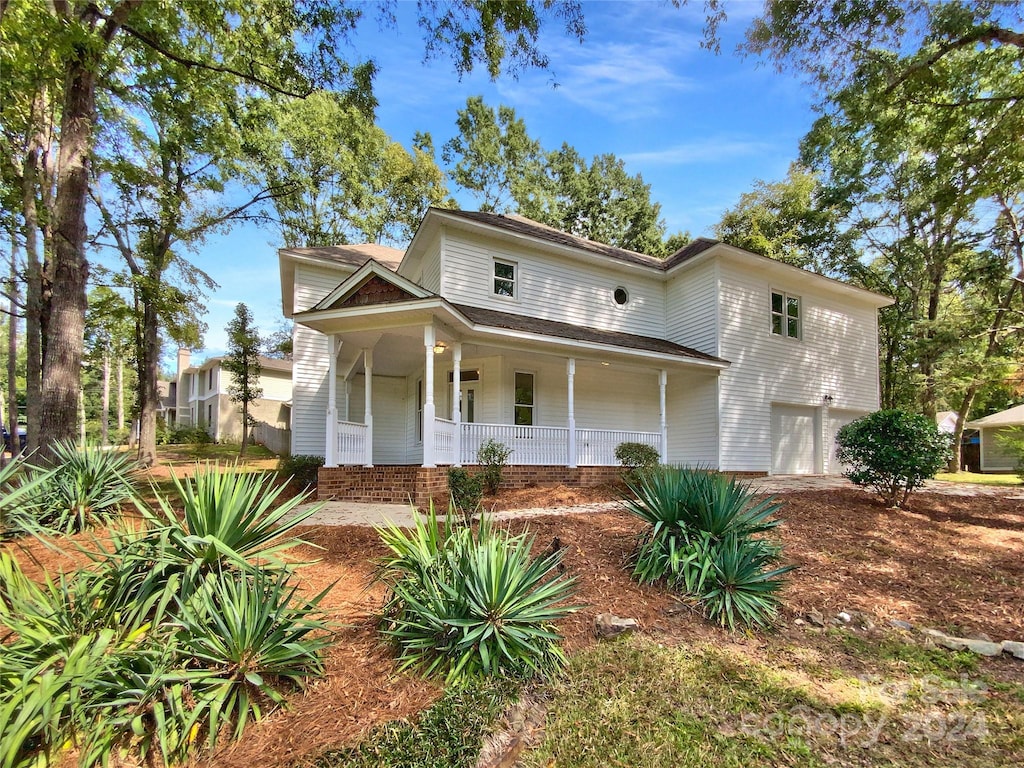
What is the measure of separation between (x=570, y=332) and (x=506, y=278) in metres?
2.36

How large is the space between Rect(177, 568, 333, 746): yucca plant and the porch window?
32.5ft

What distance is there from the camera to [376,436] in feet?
49.8

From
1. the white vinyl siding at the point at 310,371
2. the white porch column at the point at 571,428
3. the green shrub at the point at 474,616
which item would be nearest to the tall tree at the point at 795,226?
the white porch column at the point at 571,428

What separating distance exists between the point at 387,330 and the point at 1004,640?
9.77 m

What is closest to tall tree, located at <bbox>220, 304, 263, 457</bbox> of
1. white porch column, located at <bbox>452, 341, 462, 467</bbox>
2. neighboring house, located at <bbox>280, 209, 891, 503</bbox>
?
neighboring house, located at <bbox>280, 209, 891, 503</bbox>

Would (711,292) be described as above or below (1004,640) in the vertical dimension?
above

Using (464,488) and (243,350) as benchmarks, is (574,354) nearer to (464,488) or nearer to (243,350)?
(464,488)

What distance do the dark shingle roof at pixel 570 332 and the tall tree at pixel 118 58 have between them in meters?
4.83

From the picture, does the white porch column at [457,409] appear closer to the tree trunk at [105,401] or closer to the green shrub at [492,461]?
the green shrub at [492,461]

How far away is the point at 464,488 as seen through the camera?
885 cm

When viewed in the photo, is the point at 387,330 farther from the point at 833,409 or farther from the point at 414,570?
the point at 833,409

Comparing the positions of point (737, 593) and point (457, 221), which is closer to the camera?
point (737, 593)

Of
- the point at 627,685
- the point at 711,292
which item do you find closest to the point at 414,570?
the point at 627,685

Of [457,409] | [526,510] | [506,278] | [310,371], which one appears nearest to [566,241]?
[506,278]
